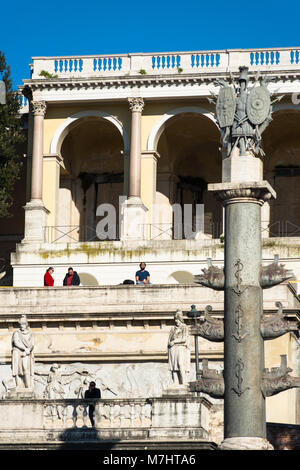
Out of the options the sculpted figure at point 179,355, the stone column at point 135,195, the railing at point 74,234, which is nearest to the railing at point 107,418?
the sculpted figure at point 179,355

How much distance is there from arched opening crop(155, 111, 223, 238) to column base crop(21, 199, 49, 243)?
5956 mm

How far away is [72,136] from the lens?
62500 mm

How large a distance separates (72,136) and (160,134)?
16.8ft

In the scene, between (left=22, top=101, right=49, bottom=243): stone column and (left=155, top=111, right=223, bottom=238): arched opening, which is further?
(left=155, top=111, right=223, bottom=238): arched opening

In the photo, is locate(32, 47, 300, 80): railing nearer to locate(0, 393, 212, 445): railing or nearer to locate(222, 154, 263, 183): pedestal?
locate(0, 393, 212, 445): railing

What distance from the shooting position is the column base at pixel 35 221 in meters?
56.0

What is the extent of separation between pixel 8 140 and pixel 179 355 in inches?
986

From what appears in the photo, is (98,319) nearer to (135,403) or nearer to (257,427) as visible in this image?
(135,403)

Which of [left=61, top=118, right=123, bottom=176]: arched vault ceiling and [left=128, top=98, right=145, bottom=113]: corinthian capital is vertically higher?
[left=128, top=98, right=145, bottom=113]: corinthian capital

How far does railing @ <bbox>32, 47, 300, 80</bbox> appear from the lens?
188 ft

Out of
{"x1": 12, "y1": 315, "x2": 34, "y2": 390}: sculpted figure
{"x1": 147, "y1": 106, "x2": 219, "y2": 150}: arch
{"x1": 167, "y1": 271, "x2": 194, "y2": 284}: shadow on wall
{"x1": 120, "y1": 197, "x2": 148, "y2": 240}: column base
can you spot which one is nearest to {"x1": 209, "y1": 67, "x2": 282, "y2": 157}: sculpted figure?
{"x1": 12, "y1": 315, "x2": 34, "y2": 390}: sculpted figure

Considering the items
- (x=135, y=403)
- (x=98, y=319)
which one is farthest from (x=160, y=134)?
(x=135, y=403)

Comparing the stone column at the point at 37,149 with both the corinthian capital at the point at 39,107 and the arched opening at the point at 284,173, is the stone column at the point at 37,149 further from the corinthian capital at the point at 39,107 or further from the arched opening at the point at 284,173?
the arched opening at the point at 284,173

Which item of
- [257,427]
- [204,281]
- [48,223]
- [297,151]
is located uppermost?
[297,151]
